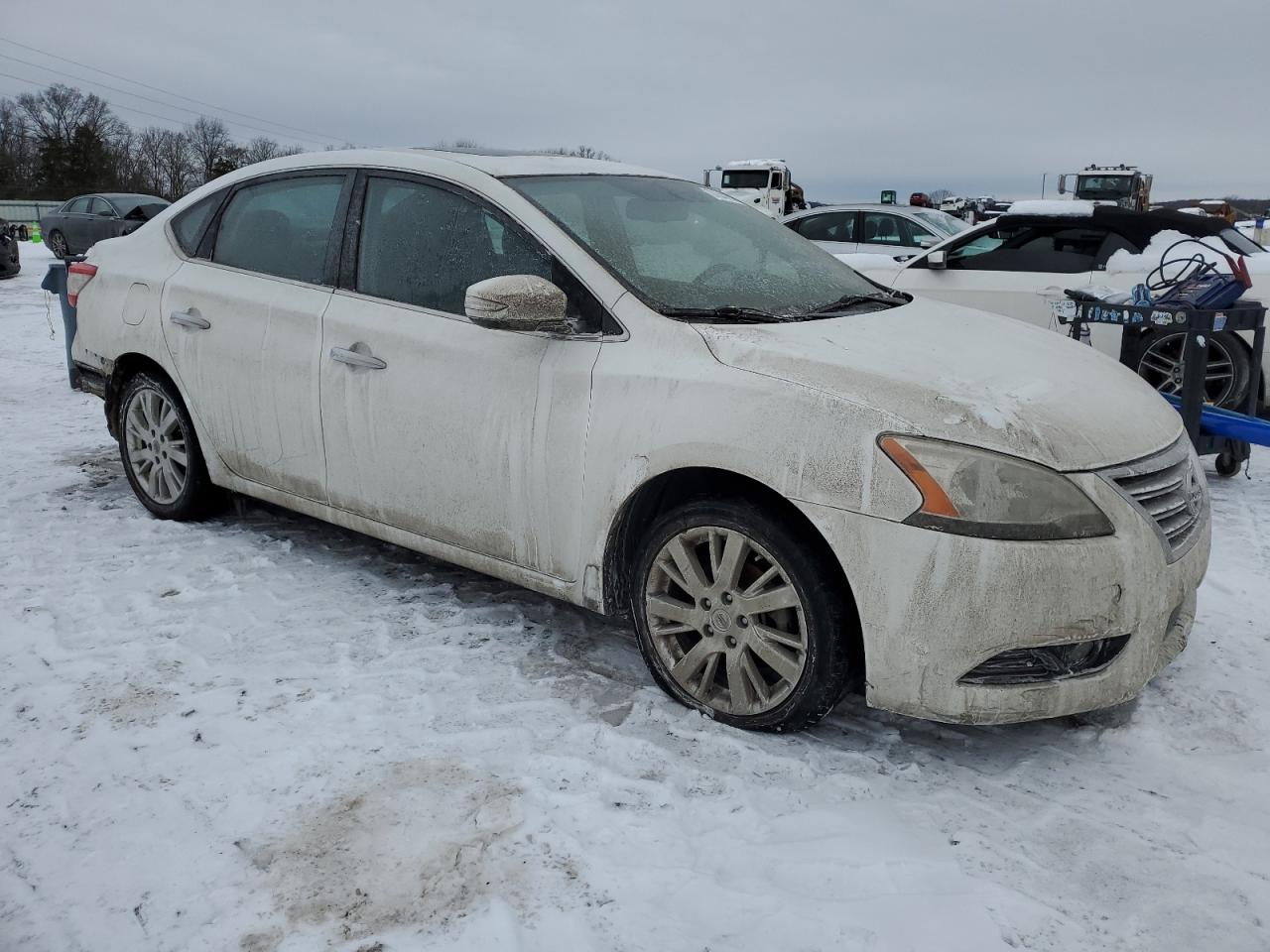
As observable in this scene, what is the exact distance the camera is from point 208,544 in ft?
15.3

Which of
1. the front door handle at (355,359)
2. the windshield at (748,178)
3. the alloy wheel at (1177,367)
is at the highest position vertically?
the windshield at (748,178)

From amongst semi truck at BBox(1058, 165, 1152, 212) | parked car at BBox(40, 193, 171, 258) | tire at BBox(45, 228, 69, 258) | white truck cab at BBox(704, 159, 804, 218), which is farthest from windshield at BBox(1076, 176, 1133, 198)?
tire at BBox(45, 228, 69, 258)

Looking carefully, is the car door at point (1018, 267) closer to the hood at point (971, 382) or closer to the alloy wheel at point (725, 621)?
the hood at point (971, 382)

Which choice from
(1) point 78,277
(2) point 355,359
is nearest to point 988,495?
(2) point 355,359

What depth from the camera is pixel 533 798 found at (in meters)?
2.75

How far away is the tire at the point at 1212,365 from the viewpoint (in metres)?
6.66

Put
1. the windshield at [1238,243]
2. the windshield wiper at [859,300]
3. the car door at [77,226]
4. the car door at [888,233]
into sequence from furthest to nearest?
the car door at [77,226] < the car door at [888,233] < the windshield at [1238,243] < the windshield wiper at [859,300]

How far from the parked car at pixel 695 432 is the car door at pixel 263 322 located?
0.01 meters

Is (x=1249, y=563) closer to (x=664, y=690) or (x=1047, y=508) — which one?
(x=1047, y=508)

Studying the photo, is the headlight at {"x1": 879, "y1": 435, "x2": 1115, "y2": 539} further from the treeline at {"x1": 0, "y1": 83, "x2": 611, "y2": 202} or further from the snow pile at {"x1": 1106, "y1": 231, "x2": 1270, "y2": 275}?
the treeline at {"x1": 0, "y1": 83, "x2": 611, "y2": 202}

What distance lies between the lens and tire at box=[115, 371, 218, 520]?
4.73 meters

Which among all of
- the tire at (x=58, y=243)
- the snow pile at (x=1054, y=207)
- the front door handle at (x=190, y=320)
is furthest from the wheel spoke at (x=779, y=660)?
the tire at (x=58, y=243)

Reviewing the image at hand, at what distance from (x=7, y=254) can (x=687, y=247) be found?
18416 mm

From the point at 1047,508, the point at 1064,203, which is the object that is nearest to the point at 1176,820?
the point at 1047,508
